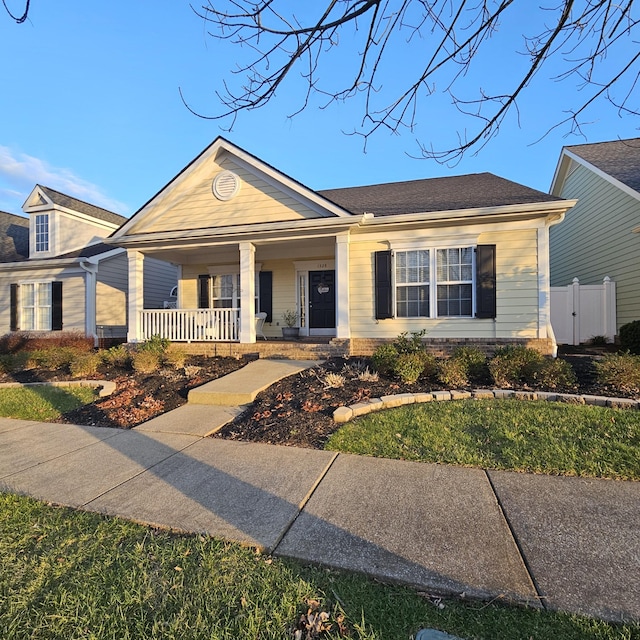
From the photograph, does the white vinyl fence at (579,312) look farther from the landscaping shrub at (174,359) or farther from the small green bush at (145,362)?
the small green bush at (145,362)

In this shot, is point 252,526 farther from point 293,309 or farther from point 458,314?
point 293,309

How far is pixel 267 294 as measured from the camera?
1210 centimetres

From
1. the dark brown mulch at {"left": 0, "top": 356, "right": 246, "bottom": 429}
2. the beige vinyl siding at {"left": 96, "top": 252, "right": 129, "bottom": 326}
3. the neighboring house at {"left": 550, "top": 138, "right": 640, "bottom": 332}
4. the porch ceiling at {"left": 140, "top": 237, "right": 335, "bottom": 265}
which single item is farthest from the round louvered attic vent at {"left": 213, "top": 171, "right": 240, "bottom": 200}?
the neighboring house at {"left": 550, "top": 138, "right": 640, "bottom": 332}

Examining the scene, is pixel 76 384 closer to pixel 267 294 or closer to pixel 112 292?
pixel 267 294

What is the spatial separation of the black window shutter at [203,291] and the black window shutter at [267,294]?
1.86 meters

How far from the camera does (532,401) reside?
5.24 meters

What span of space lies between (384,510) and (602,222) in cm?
1299

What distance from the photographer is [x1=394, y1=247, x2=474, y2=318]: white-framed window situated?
29.6 feet

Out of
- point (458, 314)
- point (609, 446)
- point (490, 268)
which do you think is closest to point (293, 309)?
point (458, 314)

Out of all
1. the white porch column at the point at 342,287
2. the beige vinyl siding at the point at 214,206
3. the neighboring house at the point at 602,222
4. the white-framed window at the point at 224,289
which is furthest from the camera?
the white-framed window at the point at 224,289

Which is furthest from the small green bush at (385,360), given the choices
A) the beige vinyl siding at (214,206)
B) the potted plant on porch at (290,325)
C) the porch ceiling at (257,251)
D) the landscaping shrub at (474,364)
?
the potted plant on porch at (290,325)

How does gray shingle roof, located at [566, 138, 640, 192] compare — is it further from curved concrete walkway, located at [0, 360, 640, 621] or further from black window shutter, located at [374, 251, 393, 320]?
curved concrete walkway, located at [0, 360, 640, 621]

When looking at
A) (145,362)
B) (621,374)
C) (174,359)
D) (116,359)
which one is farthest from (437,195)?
(116,359)

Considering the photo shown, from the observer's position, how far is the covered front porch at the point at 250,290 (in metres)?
9.72
